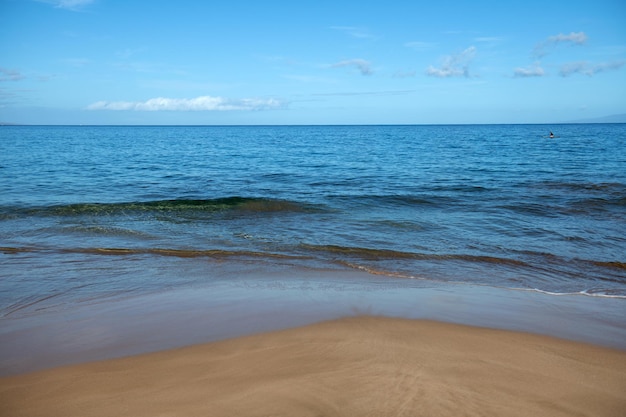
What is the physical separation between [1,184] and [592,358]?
21.7 metres

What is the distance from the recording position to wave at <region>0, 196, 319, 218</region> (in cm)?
1362

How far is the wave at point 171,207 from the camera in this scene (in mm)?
13625

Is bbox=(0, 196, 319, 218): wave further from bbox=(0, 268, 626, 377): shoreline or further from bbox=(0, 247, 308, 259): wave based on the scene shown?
bbox=(0, 268, 626, 377): shoreline

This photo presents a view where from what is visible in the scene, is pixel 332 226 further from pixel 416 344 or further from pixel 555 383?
pixel 555 383

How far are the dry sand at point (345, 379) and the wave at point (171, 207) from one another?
9.98 m

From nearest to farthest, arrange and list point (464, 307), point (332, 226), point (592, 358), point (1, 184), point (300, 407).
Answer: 1. point (300, 407)
2. point (592, 358)
3. point (464, 307)
4. point (332, 226)
5. point (1, 184)

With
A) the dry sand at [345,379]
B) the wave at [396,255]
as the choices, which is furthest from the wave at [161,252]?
the dry sand at [345,379]

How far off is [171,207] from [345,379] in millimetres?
11973

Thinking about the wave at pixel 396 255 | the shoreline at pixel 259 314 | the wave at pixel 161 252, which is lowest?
the wave at pixel 396 255

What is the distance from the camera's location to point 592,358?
434 cm

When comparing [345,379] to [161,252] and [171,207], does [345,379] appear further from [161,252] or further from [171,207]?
[171,207]

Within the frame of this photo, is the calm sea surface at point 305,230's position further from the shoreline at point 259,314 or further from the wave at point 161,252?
the shoreline at point 259,314

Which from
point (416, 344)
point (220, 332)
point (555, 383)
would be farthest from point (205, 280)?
point (555, 383)

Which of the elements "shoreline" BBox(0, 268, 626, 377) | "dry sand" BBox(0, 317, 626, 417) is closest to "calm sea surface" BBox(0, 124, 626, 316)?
"shoreline" BBox(0, 268, 626, 377)
